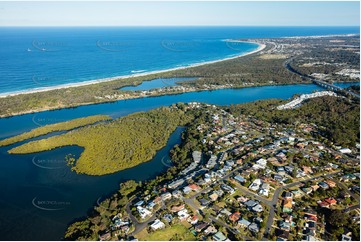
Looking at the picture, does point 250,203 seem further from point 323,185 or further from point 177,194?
point 323,185

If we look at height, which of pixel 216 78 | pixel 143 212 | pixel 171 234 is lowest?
pixel 171 234

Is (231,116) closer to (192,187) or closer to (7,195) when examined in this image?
(192,187)

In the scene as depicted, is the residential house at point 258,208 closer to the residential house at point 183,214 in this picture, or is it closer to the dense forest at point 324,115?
the residential house at point 183,214

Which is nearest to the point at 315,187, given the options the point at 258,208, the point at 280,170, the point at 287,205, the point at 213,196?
the point at 280,170

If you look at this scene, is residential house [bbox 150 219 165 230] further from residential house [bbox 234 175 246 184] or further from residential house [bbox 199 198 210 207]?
residential house [bbox 234 175 246 184]

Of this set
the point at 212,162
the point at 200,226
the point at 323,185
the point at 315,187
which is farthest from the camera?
the point at 212,162

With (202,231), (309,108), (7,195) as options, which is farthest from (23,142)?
(309,108)

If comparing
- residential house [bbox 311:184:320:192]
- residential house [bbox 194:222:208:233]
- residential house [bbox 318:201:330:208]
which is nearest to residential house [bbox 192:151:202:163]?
residential house [bbox 194:222:208:233]
